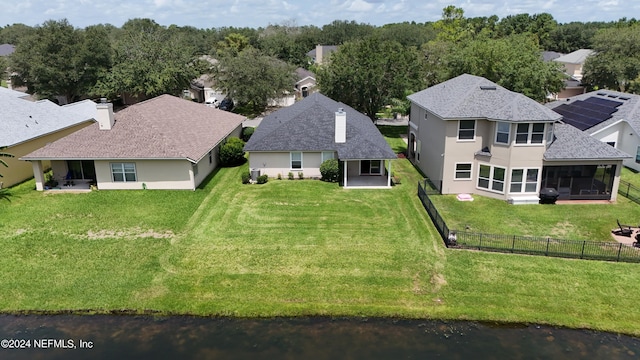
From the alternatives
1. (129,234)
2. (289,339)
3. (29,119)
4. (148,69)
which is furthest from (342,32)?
(289,339)

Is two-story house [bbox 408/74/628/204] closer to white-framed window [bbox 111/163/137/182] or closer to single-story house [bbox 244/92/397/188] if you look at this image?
single-story house [bbox 244/92/397/188]

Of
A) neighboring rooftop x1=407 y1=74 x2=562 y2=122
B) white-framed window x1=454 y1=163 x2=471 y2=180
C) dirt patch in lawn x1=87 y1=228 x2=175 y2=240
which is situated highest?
neighboring rooftop x1=407 y1=74 x2=562 y2=122

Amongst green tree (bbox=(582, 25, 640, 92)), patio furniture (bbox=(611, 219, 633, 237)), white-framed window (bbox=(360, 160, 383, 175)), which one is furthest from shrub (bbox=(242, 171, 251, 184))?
green tree (bbox=(582, 25, 640, 92))

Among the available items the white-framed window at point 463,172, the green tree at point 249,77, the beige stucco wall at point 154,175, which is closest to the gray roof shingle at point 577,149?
the white-framed window at point 463,172

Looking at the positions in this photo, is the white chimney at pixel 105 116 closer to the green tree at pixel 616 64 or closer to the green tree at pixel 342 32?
the green tree at pixel 616 64

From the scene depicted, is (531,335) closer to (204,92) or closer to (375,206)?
(375,206)

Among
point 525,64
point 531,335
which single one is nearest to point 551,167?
point 531,335
